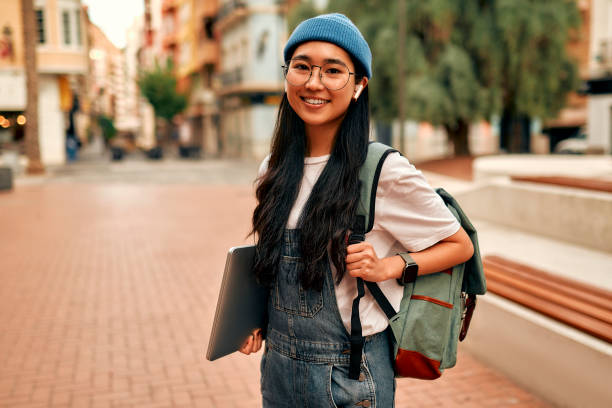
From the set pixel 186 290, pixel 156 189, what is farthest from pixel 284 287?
pixel 156 189

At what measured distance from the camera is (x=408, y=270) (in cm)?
168

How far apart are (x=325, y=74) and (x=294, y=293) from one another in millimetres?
638

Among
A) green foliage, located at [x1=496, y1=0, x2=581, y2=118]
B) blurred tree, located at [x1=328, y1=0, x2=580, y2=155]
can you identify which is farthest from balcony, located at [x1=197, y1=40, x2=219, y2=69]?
green foliage, located at [x1=496, y1=0, x2=581, y2=118]

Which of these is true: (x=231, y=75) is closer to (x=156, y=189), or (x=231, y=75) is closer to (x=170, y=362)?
(x=156, y=189)

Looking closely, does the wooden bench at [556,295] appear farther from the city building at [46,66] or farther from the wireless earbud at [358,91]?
the city building at [46,66]

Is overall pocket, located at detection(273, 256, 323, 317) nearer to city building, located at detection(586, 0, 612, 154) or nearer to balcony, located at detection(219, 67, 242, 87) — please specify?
city building, located at detection(586, 0, 612, 154)

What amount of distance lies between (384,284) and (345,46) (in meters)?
0.68

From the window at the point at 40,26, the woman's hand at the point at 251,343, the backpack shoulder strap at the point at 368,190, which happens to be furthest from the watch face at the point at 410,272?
the window at the point at 40,26

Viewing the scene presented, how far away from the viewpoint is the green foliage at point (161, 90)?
46562mm

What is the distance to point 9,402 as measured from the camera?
3801 millimetres

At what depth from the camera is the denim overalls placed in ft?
5.65

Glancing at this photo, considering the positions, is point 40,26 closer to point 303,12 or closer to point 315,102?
point 303,12

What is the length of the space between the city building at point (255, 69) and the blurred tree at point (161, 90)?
8572mm

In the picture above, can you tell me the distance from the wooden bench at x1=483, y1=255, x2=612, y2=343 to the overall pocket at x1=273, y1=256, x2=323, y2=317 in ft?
6.94
